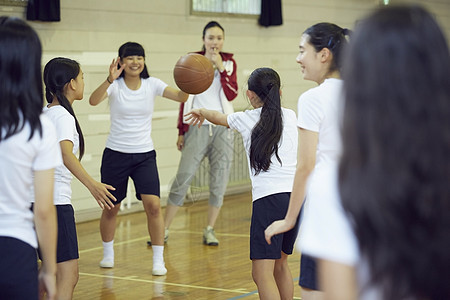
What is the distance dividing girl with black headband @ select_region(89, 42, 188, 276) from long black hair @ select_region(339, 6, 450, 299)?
11.8 ft

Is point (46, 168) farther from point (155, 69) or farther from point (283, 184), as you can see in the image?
point (155, 69)

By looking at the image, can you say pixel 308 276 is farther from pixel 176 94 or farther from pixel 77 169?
pixel 176 94

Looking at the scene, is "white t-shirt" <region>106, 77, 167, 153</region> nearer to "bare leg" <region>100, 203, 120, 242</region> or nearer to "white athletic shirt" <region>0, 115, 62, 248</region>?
"bare leg" <region>100, 203, 120, 242</region>

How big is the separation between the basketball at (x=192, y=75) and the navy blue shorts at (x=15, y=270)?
2.83 meters

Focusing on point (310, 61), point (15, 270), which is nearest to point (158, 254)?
point (310, 61)

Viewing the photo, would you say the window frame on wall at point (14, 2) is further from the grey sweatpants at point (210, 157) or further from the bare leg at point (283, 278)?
the bare leg at point (283, 278)

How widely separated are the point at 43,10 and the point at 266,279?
12.0 ft

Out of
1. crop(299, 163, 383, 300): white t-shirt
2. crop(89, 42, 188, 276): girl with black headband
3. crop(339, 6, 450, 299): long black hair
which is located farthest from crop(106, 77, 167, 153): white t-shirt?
crop(339, 6, 450, 299): long black hair

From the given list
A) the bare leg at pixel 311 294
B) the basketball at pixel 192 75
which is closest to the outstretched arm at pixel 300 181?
the bare leg at pixel 311 294

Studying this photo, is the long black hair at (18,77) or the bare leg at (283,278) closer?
the long black hair at (18,77)

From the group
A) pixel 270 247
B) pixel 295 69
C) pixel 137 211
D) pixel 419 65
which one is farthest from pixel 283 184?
pixel 295 69

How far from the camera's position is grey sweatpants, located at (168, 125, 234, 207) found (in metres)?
5.65

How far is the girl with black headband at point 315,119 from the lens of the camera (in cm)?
226

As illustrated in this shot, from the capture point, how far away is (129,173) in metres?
4.66
